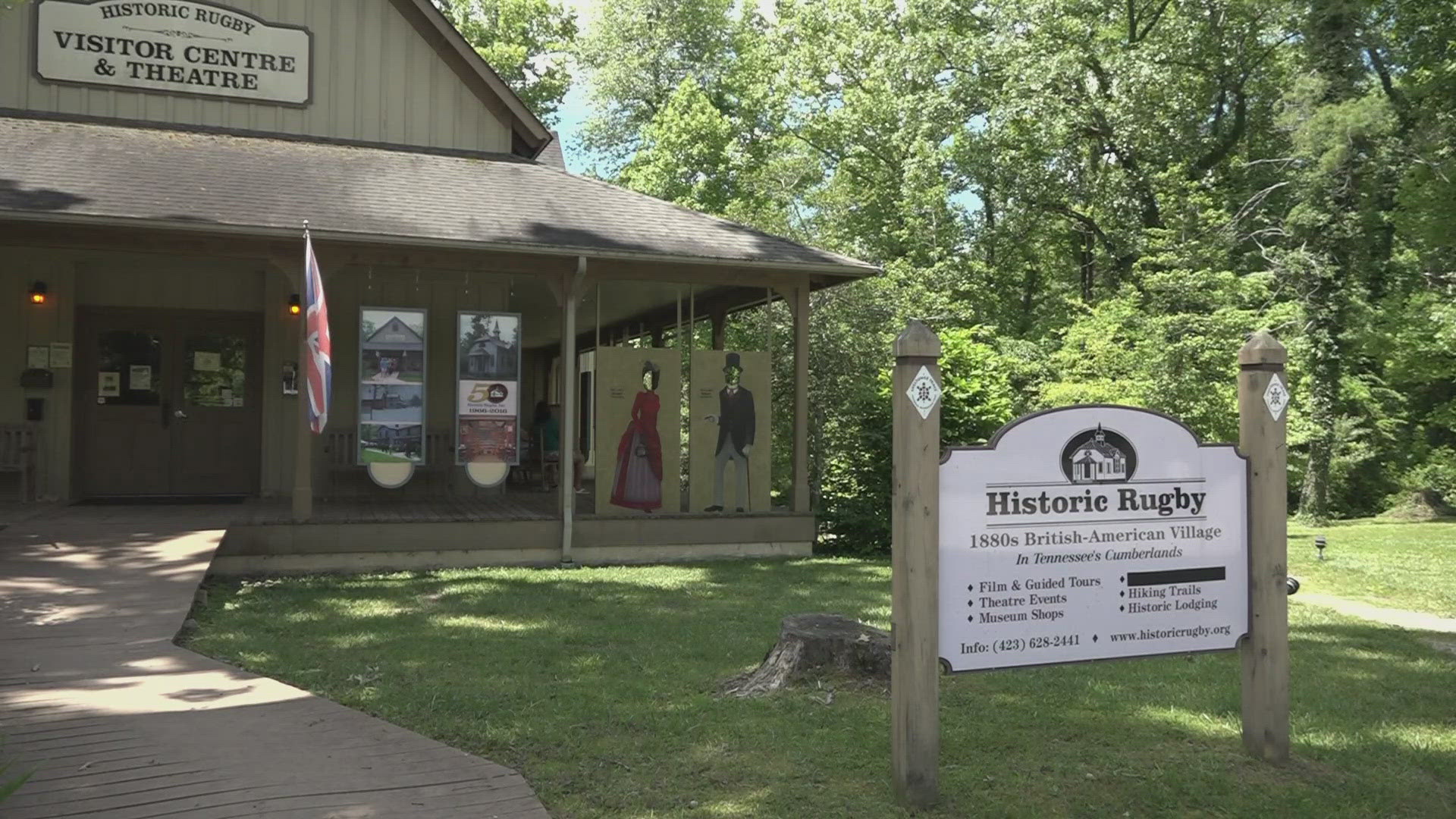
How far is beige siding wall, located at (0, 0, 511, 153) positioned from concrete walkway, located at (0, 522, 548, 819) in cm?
731

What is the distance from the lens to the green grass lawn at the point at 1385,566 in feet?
34.7

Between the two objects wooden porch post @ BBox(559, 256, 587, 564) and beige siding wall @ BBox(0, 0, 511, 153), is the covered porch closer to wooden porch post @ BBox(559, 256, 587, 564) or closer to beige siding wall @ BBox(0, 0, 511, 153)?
wooden porch post @ BBox(559, 256, 587, 564)

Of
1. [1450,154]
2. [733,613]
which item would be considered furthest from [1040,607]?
[1450,154]

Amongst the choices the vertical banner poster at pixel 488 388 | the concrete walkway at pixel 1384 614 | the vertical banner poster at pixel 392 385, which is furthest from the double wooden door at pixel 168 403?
the concrete walkway at pixel 1384 614

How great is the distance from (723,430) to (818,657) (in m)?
6.09

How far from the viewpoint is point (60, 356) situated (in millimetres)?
12117

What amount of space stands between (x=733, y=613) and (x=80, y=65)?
→ 32.8 ft

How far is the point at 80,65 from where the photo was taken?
1249 cm

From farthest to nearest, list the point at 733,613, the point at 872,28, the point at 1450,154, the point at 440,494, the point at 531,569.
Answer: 1. the point at 872,28
2. the point at 1450,154
3. the point at 440,494
4. the point at 531,569
5. the point at 733,613

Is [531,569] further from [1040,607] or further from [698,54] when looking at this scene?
[698,54]

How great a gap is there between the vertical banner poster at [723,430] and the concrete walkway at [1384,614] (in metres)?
5.58

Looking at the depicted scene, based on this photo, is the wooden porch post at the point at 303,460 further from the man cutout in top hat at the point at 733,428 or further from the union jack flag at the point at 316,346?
the man cutout in top hat at the point at 733,428

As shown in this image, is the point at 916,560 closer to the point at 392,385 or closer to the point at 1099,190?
the point at 392,385

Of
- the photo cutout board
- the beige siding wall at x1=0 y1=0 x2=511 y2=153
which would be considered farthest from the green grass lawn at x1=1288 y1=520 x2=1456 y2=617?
the beige siding wall at x1=0 y1=0 x2=511 y2=153
